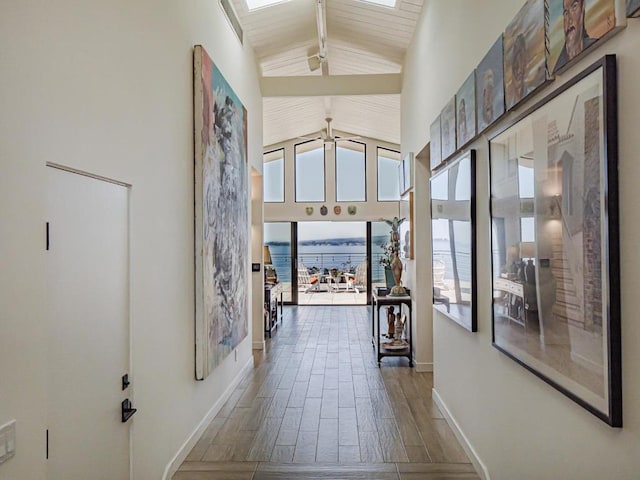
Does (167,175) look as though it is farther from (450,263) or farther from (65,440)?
(450,263)

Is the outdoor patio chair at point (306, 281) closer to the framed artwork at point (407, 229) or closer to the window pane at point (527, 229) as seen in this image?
the framed artwork at point (407, 229)

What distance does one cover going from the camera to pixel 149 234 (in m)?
2.56

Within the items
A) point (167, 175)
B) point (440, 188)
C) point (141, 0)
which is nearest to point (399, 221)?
point (440, 188)

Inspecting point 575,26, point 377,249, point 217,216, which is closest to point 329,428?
point 217,216

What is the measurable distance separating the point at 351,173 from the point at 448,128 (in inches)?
305

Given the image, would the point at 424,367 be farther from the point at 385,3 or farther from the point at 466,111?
the point at 385,3

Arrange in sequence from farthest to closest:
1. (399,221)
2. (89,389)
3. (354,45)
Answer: (399,221), (354,45), (89,389)

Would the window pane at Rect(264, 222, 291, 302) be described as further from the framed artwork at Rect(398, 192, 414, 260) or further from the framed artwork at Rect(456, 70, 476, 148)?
the framed artwork at Rect(456, 70, 476, 148)

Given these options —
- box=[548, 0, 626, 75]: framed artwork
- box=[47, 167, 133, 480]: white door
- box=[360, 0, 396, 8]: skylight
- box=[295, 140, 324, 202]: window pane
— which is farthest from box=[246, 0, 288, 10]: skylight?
box=[295, 140, 324, 202]: window pane

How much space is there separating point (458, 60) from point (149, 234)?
2380mm

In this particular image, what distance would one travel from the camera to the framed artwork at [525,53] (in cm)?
178

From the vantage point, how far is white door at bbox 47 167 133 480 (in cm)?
172

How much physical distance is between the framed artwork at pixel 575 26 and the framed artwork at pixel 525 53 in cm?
8

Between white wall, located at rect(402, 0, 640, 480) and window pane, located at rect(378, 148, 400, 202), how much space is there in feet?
20.6
